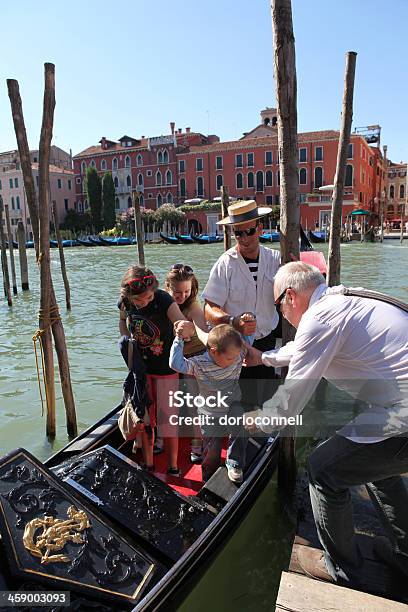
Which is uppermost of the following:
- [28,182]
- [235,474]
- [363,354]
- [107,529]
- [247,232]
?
[28,182]

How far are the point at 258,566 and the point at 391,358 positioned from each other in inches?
68.4

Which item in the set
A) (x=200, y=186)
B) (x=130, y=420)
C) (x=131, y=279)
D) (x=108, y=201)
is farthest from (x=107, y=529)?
(x=108, y=201)

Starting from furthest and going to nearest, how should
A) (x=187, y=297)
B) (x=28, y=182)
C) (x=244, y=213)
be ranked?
(x=28, y=182)
(x=187, y=297)
(x=244, y=213)

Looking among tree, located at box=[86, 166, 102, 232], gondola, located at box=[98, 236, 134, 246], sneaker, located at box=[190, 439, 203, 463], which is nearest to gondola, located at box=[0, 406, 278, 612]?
sneaker, located at box=[190, 439, 203, 463]

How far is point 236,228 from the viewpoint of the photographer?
9.54ft

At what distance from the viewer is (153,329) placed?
2.89 m

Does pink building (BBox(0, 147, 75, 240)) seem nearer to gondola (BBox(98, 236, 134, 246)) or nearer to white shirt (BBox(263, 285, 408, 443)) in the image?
gondola (BBox(98, 236, 134, 246))

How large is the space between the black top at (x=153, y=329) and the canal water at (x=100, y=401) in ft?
3.69

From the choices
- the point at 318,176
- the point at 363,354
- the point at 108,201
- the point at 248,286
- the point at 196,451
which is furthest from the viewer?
the point at 108,201

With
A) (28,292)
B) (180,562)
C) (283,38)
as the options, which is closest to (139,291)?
(180,562)

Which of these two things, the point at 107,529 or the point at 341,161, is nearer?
the point at 107,529

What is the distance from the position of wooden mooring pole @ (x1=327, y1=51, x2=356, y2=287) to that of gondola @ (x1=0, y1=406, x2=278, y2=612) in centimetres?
346

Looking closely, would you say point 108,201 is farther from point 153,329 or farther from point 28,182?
point 153,329

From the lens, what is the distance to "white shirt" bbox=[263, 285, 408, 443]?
5.47ft
